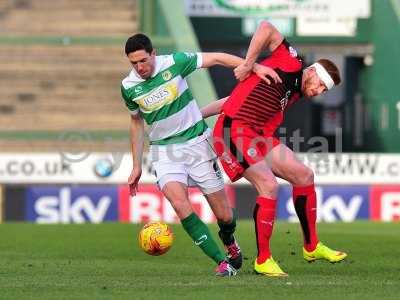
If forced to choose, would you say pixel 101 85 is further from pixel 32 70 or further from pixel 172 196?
pixel 172 196

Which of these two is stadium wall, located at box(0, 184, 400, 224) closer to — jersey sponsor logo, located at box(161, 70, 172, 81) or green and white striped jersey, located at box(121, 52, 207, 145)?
green and white striped jersey, located at box(121, 52, 207, 145)

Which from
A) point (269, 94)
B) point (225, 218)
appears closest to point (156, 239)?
point (225, 218)

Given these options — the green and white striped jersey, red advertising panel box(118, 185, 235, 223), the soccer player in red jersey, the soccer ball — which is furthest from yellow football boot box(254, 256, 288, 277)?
red advertising panel box(118, 185, 235, 223)

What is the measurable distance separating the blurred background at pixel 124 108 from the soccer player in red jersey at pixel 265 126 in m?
9.90

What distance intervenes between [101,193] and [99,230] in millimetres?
3931

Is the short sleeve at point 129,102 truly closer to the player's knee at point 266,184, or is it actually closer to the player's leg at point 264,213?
the player's leg at point 264,213

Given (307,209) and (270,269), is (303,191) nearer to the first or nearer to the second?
(307,209)

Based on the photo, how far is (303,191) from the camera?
10.0 meters

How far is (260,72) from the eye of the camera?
9.68 metres

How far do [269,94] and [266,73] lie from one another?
7.2 inches

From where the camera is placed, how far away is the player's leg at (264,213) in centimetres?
959

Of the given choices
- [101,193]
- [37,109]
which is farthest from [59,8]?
[101,193]

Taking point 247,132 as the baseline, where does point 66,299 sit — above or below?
below

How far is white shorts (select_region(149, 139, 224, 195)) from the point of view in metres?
9.92
